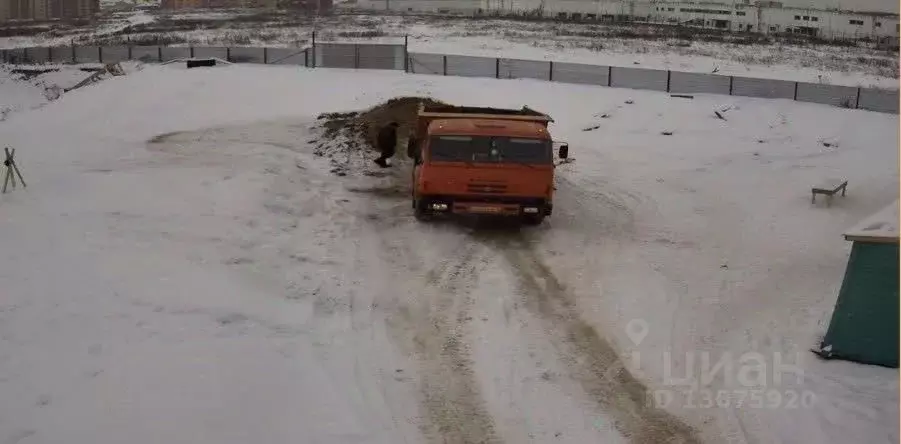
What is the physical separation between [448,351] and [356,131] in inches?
590

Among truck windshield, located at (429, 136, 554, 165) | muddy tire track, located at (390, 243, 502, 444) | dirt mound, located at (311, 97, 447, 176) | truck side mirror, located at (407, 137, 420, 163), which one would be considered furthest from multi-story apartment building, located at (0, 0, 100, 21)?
muddy tire track, located at (390, 243, 502, 444)

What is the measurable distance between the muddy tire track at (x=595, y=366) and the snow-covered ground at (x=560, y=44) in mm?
37420

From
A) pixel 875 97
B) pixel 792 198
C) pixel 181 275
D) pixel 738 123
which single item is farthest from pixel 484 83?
pixel 181 275

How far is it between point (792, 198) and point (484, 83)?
18.5 meters

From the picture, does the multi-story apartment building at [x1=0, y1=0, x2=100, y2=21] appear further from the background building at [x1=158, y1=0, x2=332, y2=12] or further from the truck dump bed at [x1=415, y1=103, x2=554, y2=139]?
the truck dump bed at [x1=415, y1=103, x2=554, y2=139]

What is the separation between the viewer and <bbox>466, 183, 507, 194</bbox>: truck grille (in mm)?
15453

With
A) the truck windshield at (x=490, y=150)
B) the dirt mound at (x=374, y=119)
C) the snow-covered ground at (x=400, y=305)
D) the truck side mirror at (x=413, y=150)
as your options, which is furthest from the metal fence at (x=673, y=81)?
the truck windshield at (x=490, y=150)

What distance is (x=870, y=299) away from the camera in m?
9.52

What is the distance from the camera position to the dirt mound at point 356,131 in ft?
72.8

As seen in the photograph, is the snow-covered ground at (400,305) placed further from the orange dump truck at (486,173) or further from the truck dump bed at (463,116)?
the truck dump bed at (463,116)

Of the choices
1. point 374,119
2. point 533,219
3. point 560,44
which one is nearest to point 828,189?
point 533,219

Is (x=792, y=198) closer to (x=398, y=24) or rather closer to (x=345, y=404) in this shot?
(x=345, y=404)

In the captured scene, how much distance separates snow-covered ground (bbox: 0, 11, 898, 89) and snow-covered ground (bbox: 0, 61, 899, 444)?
30.2 metres

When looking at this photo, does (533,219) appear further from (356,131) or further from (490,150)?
(356,131)
